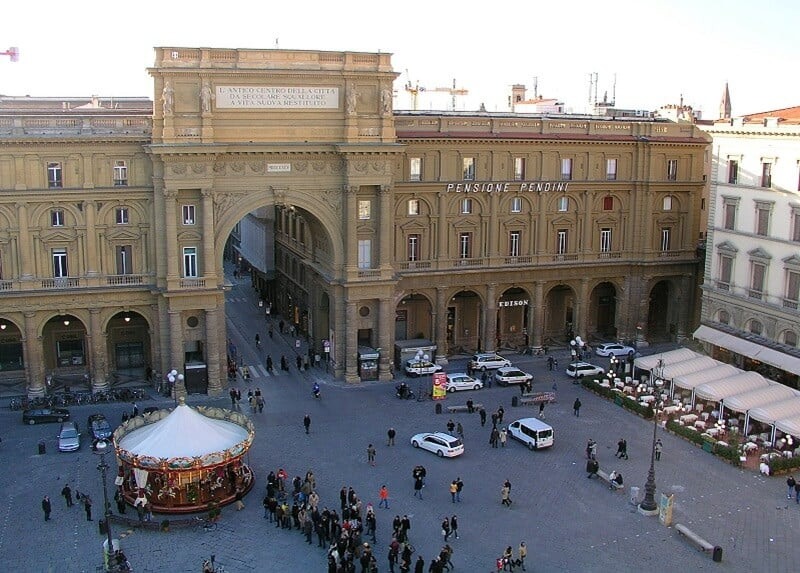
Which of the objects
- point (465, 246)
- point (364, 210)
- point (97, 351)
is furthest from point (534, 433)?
point (97, 351)

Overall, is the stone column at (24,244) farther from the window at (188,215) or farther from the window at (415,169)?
the window at (415,169)

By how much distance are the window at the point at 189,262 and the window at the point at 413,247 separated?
50.4ft

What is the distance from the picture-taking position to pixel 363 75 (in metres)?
56.2

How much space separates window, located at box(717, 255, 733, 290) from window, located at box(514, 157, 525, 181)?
15.1m

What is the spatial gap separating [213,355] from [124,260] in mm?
8299

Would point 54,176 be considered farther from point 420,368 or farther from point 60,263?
point 420,368

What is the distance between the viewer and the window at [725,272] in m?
59.8

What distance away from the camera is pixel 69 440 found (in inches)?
1815

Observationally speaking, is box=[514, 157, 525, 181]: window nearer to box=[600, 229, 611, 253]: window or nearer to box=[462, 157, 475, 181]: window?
box=[462, 157, 475, 181]: window

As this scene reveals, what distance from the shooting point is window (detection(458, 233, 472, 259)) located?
6353 cm

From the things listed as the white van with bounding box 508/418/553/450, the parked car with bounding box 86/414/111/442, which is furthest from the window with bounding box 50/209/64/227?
the white van with bounding box 508/418/553/450

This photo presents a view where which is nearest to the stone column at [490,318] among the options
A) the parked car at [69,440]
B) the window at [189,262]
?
the window at [189,262]

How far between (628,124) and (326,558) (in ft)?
145

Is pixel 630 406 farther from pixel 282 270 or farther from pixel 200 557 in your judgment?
pixel 282 270
